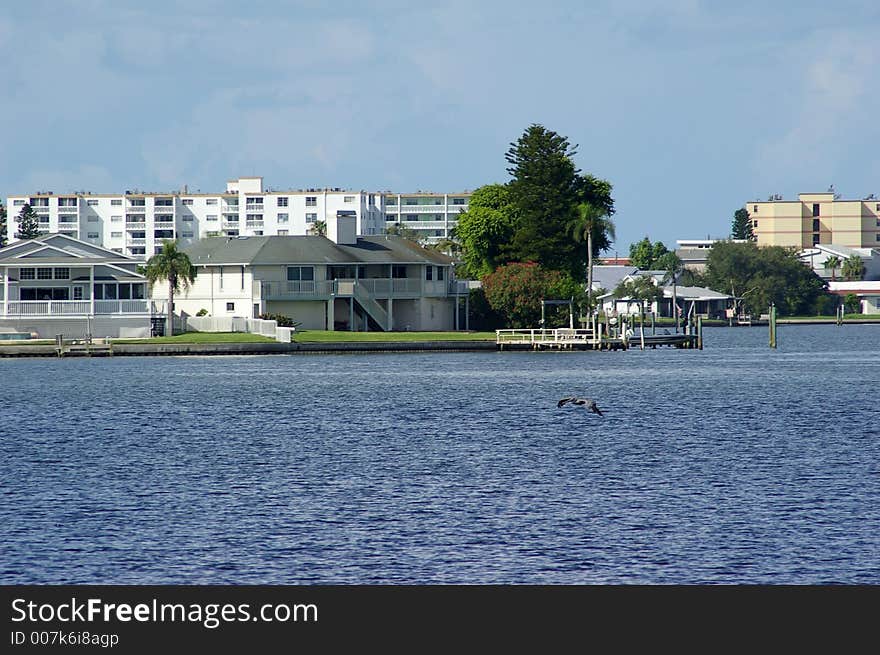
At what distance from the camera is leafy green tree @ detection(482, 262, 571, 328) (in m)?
118

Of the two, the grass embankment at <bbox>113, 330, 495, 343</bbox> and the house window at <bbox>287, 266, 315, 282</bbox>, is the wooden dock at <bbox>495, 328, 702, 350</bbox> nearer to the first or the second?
the grass embankment at <bbox>113, 330, 495, 343</bbox>

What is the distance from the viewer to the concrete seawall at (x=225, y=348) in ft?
326

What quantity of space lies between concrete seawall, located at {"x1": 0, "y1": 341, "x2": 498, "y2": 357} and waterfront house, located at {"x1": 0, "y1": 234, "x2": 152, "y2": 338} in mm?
5051

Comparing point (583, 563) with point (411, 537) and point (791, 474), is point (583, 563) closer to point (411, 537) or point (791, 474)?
point (411, 537)

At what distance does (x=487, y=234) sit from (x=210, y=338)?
30435 mm

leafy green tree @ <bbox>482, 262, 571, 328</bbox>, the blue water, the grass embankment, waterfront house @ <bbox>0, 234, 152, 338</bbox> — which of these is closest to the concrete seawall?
the grass embankment

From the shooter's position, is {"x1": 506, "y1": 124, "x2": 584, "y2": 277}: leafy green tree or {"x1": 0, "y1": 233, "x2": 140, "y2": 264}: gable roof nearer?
{"x1": 0, "y1": 233, "x2": 140, "y2": 264}: gable roof

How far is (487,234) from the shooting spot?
418ft

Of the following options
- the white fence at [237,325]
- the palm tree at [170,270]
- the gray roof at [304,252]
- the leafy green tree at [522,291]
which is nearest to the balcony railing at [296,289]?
the gray roof at [304,252]

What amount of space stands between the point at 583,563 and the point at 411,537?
418cm

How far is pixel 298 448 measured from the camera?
4897 centimetres

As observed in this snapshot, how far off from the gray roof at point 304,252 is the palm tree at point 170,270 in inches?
271

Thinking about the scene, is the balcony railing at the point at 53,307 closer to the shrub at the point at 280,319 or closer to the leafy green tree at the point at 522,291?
the shrub at the point at 280,319
